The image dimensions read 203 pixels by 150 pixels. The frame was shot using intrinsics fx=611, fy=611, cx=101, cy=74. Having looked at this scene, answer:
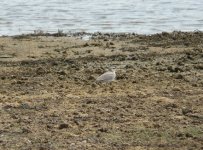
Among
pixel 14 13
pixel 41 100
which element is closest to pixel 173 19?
pixel 14 13

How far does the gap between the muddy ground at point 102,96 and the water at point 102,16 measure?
11.9ft

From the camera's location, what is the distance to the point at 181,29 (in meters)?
A: 16.7

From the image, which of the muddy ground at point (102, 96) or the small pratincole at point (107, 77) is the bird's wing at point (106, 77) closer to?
the small pratincole at point (107, 77)

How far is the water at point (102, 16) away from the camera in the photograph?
17.3 meters

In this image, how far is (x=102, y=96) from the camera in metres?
8.41

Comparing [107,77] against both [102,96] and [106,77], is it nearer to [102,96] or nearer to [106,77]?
[106,77]

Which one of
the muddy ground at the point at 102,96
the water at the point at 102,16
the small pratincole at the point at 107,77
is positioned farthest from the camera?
the water at the point at 102,16

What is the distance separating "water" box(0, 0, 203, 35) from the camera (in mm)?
17344

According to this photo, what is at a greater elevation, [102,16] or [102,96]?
[102,16]

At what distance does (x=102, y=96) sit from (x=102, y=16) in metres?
11.5

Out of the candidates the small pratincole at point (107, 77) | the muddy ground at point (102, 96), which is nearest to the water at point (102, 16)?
the muddy ground at point (102, 96)

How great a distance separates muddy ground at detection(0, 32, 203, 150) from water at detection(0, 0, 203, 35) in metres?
3.62

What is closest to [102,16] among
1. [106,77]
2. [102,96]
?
[106,77]

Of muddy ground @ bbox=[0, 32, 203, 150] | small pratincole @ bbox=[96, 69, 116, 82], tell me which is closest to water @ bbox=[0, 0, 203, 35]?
muddy ground @ bbox=[0, 32, 203, 150]
